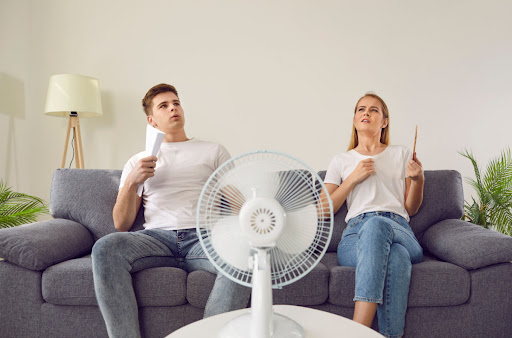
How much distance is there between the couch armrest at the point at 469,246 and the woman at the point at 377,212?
0.43ft

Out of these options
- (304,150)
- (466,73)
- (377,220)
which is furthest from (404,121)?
(377,220)

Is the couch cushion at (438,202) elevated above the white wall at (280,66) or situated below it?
below

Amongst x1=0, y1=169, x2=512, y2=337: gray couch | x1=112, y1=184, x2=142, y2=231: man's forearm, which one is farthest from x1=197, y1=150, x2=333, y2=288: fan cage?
x1=112, y1=184, x2=142, y2=231: man's forearm

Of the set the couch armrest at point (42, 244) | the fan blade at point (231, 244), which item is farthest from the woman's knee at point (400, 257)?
the couch armrest at point (42, 244)

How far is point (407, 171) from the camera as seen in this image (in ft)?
5.70

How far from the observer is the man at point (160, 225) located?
1.30 metres

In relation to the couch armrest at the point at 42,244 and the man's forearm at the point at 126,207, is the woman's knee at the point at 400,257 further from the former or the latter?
the couch armrest at the point at 42,244

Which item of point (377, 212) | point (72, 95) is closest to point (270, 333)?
point (377, 212)

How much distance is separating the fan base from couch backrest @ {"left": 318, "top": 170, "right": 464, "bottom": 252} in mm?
1018

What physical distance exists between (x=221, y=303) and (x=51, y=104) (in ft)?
6.95

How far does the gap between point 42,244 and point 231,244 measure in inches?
39.9

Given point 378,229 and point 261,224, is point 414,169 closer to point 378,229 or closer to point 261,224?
point 378,229

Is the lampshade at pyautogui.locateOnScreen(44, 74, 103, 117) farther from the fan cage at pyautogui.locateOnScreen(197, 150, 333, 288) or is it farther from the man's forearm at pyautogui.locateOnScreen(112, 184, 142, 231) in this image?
the fan cage at pyautogui.locateOnScreen(197, 150, 333, 288)

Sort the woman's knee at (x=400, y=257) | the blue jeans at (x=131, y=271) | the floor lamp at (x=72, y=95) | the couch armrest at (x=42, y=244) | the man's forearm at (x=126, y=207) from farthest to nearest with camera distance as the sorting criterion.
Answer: the floor lamp at (x=72, y=95), the man's forearm at (x=126, y=207), the couch armrest at (x=42, y=244), the woman's knee at (x=400, y=257), the blue jeans at (x=131, y=271)
